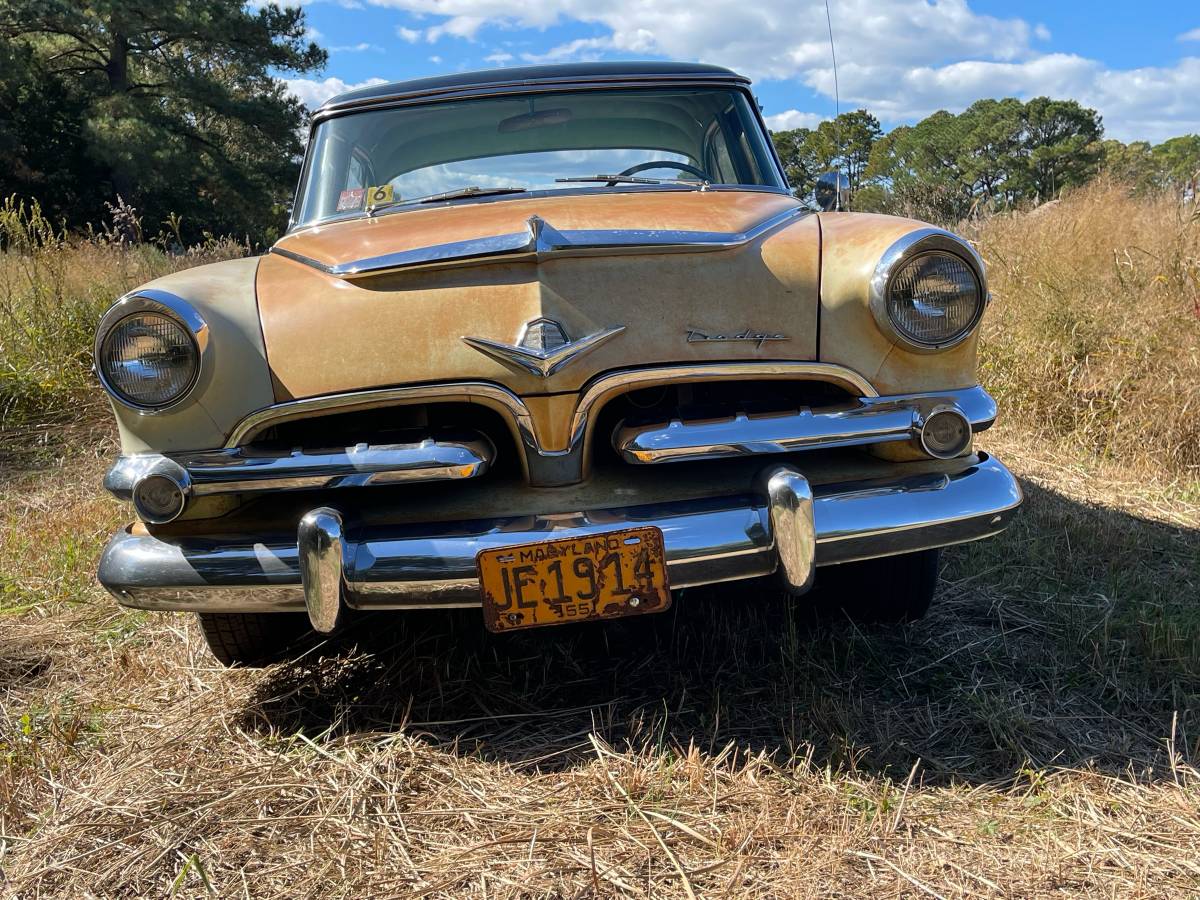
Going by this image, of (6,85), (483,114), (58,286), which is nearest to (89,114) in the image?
(6,85)

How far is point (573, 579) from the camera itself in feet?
5.98

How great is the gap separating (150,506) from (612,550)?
0.99 m

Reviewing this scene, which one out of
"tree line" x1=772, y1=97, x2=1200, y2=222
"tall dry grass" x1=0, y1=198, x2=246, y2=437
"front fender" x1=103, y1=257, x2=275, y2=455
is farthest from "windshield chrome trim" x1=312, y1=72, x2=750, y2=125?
"tree line" x1=772, y1=97, x2=1200, y2=222

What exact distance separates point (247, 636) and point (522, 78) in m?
→ 1.90

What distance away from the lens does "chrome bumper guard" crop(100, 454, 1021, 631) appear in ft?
6.09

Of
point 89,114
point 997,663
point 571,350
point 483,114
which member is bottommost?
point 997,663

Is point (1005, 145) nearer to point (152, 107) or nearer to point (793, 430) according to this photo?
point (152, 107)

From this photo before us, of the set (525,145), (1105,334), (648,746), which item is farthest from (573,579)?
(1105,334)

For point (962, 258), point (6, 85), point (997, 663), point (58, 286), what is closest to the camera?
point (962, 258)

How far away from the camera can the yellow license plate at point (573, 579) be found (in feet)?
5.97

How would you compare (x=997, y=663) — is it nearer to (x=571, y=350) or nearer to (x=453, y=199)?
(x=571, y=350)

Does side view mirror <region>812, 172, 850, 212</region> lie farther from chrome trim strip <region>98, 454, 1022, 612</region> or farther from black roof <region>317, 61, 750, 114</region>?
chrome trim strip <region>98, 454, 1022, 612</region>

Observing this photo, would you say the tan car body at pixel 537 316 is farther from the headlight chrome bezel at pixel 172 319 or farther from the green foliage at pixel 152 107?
the green foliage at pixel 152 107

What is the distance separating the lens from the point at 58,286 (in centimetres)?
564
